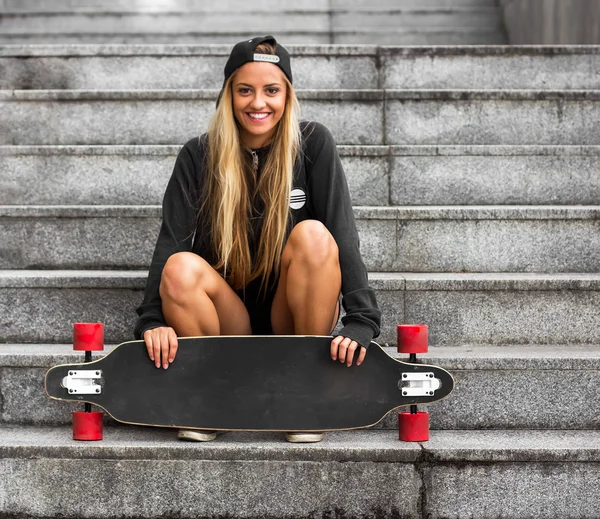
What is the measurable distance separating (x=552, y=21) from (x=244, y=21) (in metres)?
2.22

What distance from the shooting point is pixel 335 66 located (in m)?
4.29

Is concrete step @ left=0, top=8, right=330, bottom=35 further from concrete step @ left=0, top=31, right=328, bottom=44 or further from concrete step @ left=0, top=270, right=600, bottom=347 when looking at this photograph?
concrete step @ left=0, top=270, right=600, bottom=347

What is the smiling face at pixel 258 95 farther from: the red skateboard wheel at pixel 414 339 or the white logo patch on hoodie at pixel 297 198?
the red skateboard wheel at pixel 414 339

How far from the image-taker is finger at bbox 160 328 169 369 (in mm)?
2439

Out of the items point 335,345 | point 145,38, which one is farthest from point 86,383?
point 145,38

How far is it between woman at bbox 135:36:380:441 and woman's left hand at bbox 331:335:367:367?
79mm

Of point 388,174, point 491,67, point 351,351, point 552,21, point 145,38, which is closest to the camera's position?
point 351,351

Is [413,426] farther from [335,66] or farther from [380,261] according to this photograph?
[335,66]

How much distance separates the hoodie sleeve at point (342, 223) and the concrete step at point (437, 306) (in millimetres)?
422

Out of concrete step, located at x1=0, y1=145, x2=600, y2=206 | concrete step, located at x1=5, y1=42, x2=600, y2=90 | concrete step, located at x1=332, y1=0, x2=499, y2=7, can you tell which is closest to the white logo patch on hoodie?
concrete step, located at x1=0, y1=145, x2=600, y2=206

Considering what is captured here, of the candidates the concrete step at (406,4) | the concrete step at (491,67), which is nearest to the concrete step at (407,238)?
the concrete step at (491,67)

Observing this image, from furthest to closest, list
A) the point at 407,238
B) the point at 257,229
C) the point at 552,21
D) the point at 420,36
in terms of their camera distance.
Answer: the point at 420,36
the point at 552,21
the point at 407,238
the point at 257,229

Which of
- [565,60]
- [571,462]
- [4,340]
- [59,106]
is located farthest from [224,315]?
[565,60]

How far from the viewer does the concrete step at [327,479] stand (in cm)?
240
